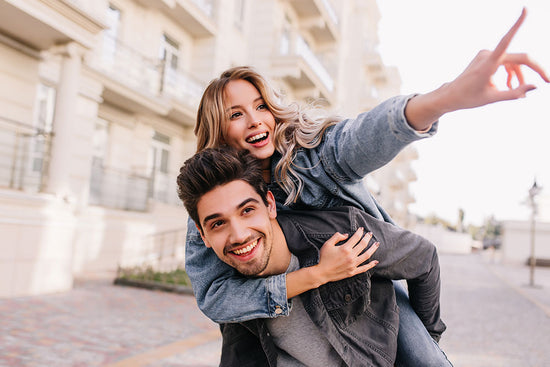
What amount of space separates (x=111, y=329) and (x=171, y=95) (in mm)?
9251

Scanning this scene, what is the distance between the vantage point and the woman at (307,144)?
55.1 inches

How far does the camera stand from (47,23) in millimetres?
7609

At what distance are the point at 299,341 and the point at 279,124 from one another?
1.05 metres

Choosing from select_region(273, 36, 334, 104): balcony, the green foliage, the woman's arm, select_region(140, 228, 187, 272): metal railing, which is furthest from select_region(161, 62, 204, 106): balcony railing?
the woman's arm

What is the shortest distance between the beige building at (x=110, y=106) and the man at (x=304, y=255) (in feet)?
12.3

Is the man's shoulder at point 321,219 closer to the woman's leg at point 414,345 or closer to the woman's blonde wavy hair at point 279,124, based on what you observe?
the woman's blonde wavy hair at point 279,124

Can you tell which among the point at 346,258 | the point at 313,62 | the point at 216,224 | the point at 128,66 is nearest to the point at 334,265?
the point at 346,258

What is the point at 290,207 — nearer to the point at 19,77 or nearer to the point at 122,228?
the point at 19,77

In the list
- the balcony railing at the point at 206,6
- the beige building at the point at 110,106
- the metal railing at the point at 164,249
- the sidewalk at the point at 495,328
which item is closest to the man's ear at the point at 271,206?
the beige building at the point at 110,106

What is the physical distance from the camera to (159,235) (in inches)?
537

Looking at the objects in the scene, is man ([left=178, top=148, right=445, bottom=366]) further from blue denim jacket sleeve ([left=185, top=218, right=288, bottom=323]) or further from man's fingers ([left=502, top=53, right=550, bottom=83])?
man's fingers ([left=502, top=53, right=550, bottom=83])

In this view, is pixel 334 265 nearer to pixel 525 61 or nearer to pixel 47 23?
pixel 525 61

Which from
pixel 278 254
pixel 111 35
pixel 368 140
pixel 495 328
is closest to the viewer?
pixel 368 140

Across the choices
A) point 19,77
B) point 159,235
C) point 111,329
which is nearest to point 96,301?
point 111,329
